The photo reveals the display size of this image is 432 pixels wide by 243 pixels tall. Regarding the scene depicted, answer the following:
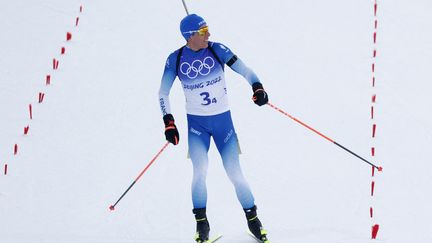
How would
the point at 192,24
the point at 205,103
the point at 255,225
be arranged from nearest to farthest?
the point at 192,24 < the point at 205,103 < the point at 255,225

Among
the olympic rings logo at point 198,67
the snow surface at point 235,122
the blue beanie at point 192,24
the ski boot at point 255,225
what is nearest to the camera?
the blue beanie at point 192,24

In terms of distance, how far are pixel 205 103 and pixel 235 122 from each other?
10.3 ft

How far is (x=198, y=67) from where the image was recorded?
594cm

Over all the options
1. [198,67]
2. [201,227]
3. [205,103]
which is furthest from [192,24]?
[201,227]

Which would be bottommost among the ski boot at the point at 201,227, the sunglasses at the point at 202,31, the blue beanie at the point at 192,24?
the ski boot at the point at 201,227

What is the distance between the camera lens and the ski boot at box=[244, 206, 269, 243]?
20.3 ft

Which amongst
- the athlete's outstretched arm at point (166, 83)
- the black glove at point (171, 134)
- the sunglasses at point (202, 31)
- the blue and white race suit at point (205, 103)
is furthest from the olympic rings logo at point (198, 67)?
the black glove at point (171, 134)

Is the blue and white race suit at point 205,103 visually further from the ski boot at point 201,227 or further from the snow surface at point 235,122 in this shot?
the snow surface at point 235,122

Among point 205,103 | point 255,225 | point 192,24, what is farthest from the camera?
point 255,225

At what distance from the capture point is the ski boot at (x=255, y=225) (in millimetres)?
6184

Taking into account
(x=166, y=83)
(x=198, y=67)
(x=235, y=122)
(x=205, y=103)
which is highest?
(x=198, y=67)

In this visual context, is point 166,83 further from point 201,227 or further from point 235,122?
point 235,122

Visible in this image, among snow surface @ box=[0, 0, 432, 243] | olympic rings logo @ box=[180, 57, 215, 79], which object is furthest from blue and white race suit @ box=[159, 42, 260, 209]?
snow surface @ box=[0, 0, 432, 243]

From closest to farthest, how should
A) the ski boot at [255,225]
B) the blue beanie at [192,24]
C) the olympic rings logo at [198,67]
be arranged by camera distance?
1. the blue beanie at [192,24]
2. the olympic rings logo at [198,67]
3. the ski boot at [255,225]
